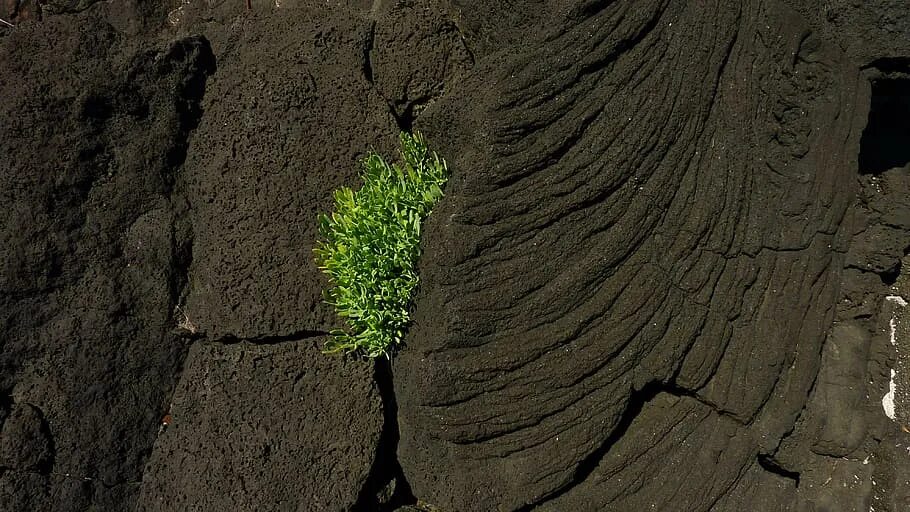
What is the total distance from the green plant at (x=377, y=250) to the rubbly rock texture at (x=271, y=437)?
17 centimetres

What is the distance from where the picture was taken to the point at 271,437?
2.66 meters

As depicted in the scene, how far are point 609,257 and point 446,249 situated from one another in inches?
23.4

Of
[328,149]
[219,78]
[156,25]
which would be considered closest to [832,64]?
[328,149]

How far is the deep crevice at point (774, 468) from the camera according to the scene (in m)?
2.96

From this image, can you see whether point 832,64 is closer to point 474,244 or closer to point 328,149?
point 474,244

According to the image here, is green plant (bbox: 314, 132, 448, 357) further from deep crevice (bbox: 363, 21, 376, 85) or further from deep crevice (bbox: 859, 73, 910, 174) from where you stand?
deep crevice (bbox: 859, 73, 910, 174)

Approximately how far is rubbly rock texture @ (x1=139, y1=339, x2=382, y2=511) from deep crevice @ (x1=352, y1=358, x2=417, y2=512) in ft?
0.21

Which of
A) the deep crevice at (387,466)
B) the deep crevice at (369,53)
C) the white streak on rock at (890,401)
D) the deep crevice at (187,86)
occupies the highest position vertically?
the deep crevice at (369,53)

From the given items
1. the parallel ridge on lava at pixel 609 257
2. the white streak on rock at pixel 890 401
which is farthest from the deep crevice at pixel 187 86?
the white streak on rock at pixel 890 401

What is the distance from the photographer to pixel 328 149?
2.80 metres

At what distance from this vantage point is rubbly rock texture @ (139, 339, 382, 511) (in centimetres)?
263

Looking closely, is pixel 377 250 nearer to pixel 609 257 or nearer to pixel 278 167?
pixel 278 167

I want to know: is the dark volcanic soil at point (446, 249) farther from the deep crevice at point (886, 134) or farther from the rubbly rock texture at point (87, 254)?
the deep crevice at point (886, 134)

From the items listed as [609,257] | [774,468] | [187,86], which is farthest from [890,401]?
[187,86]
